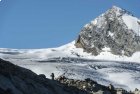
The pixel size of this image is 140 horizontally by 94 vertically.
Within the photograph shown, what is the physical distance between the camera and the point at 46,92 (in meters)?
32.1

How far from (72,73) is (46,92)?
160m

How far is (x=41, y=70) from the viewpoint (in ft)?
618

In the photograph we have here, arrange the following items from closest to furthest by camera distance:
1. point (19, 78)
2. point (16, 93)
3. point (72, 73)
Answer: point (16, 93) < point (19, 78) < point (72, 73)

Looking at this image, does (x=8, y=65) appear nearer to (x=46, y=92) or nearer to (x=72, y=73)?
(x=46, y=92)

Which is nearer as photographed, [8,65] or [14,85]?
[14,85]

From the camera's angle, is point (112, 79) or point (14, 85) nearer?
point (14, 85)

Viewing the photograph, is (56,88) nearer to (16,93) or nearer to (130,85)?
(16,93)

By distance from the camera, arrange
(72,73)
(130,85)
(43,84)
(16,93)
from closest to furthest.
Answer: (16,93), (43,84), (130,85), (72,73)

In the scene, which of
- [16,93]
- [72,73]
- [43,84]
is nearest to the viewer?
[16,93]

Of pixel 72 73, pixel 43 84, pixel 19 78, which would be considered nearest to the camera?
pixel 19 78

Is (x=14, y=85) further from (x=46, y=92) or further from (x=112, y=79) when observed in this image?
(x=112, y=79)

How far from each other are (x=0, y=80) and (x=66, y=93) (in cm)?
665

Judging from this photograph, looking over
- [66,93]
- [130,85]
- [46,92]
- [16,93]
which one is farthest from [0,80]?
[130,85]

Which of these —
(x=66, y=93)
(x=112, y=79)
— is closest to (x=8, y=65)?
(x=66, y=93)
